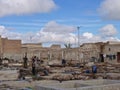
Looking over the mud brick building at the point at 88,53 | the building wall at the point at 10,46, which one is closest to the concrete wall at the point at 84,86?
the mud brick building at the point at 88,53

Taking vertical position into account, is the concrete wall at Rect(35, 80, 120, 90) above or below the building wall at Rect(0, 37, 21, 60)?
below

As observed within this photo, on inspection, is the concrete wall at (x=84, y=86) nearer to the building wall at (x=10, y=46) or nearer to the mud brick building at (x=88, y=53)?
the mud brick building at (x=88, y=53)

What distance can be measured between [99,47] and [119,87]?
4550 centimetres

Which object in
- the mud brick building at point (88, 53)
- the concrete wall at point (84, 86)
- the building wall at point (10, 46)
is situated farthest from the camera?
the building wall at point (10, 46)

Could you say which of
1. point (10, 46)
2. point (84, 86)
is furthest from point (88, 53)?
point (84, 86)

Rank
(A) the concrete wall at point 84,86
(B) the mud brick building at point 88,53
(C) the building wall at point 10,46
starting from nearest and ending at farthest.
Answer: (A) the concrete wall at point 84,86, (B) the mud brick building at point 88,53, (C) the building wall at point 10,46

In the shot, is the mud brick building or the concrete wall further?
Answer: the mud brick building

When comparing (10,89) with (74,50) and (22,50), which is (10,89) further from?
(22,50)

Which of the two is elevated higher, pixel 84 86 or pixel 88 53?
pixel 88 53

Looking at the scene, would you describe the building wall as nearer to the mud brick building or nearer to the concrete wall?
the mud brick building

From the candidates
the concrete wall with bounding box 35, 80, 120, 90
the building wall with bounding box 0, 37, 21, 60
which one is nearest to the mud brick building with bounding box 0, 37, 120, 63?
the building wall with bounding box 0, 37, 21, 60

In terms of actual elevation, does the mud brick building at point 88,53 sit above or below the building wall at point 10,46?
below

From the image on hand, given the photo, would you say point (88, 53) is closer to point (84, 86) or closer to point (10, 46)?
point (10, 46)

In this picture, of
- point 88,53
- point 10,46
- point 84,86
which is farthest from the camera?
point 10,46
